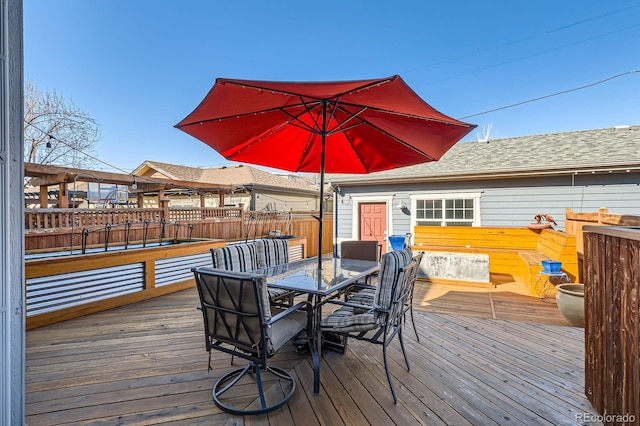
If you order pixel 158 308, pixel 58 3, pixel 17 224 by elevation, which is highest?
pixel 58 3

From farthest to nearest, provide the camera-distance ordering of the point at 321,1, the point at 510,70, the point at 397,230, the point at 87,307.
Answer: the point at 510,70
the point at 321,1
the point at 397,230
the point at 87,307

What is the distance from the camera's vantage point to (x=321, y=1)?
8688mm

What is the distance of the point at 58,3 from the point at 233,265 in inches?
422

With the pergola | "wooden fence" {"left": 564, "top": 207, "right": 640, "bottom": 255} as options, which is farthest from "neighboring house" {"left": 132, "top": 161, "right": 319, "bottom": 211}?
"wooden fence" {"left": 564, "top": 207, "right": 640, "bottom": 255}

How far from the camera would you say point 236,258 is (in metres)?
3.10

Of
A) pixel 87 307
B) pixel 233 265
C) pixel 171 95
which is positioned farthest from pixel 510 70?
pixel 171 95

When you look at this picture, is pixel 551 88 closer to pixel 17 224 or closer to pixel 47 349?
pixel 17 224

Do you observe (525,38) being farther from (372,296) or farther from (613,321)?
(613,321)

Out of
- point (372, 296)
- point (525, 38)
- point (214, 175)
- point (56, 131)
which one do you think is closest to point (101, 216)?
point (372, 296)

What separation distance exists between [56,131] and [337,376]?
1556 centimetres

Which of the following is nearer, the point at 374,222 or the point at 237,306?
the point at 237,306

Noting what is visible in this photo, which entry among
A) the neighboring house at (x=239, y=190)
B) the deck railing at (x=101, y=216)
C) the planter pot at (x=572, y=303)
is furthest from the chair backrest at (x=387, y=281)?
the neighboring house at (x=239, y=190)

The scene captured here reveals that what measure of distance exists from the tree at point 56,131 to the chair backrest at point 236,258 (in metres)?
12.5

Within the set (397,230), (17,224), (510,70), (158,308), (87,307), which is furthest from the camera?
(510,70)
